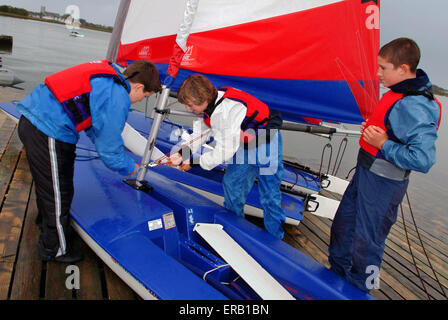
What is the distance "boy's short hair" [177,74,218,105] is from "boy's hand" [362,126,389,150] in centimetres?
82

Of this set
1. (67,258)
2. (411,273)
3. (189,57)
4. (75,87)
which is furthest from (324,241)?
(75,87)

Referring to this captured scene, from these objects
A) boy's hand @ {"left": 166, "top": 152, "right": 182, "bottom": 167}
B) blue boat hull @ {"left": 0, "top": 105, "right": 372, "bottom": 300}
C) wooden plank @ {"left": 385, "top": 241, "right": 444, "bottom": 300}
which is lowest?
wooden plank @ {"left": 385, "top": 241, "right": 444, "bottom": 300}

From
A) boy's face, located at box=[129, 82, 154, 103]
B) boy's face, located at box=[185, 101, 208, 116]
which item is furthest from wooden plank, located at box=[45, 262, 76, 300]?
boy's face, located at box=[185, 101, 208, 116]

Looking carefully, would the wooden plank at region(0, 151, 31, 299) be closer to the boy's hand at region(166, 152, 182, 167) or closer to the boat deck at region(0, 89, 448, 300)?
the boat deck at region(0, 89, 448, 300)

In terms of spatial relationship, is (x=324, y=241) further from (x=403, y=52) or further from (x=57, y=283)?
(x=57, y=283)

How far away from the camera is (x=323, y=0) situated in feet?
6.71

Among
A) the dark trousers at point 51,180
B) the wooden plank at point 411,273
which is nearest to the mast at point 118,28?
the dark trousers at point 51,180

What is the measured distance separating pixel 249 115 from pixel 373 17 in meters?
1.17

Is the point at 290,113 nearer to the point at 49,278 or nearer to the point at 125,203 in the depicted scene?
the point at 125,203

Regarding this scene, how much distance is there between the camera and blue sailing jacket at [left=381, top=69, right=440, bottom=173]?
1314 mm

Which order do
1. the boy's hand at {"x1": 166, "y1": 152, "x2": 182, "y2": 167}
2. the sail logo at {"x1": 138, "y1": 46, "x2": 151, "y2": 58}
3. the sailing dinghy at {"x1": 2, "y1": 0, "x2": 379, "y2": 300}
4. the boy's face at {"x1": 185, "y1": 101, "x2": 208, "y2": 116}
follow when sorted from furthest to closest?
the sail logo at {"x1": 138, "y1": 46, "x2": 151, "y2": 58} < the boy's hand at {"x1": 166, "y1": 152, "x2": 182, "y2": 167} < the boy's face at {"x1": 185, "y1": 101, "x2": 208, "y2": 116} < the sailing dinghy at {"x1": 2, "y1": 0, "x2": 379, "y2": 300}

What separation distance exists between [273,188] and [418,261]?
1672 millimetres

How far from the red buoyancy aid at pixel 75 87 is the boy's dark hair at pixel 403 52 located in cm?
123

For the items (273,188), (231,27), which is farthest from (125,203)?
(231,27)
